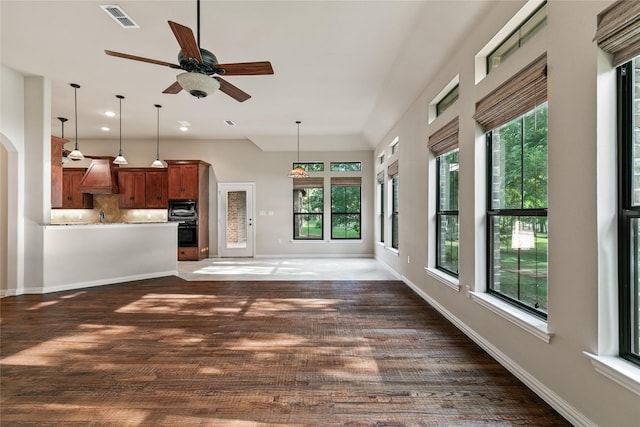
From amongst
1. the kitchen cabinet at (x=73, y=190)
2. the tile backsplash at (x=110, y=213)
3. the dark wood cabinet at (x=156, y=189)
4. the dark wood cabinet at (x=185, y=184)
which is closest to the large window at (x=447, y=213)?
the dark wood cabinet at (x=185, y=184)

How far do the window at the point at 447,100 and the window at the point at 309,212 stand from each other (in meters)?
5.19

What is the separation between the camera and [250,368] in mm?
2580

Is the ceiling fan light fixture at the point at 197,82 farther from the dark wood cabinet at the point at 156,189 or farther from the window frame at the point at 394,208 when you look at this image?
the dark wood cabinet at the point at 156,189

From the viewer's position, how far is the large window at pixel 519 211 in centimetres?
240

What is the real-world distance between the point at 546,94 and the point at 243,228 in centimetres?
807

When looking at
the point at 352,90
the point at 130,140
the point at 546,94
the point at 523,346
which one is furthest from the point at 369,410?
the point at 130,140

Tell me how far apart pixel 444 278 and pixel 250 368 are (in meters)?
2.44

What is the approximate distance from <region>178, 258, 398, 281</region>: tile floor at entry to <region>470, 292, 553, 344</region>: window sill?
3240 millimetres

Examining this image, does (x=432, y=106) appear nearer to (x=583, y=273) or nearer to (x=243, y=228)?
(x=583, y=273)

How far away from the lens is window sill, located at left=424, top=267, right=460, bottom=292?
356 centimetres

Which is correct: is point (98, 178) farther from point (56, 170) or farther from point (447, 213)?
point (447, 213)

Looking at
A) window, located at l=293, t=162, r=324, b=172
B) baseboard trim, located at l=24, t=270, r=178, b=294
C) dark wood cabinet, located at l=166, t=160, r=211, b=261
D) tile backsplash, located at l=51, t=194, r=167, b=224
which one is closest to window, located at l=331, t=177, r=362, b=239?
window, located at l=293, t=162, r=324, b=172

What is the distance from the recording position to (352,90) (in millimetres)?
5492

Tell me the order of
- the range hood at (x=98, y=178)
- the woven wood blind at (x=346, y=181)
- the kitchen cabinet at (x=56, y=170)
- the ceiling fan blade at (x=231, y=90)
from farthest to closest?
the woven wood blind at (x=346, y=181) < the range hood at (x=98, y=178) < the kitchen cabinet at (x=56, y=170) < the ceiling fan blade at (x=231, y=90)
